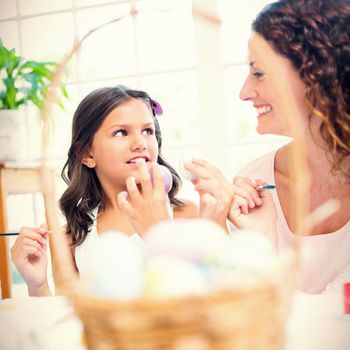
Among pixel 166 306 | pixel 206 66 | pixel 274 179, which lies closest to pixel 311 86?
pixel 274 179

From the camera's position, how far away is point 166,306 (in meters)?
0.50

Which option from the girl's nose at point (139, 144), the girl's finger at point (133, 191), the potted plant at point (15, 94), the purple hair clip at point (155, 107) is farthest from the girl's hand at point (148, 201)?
the potted plant at point (15, 94)

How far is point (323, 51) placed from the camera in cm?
103

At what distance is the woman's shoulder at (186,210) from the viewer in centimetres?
118

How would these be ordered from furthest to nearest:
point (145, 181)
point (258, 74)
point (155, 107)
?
point (155, 107) < point (258, 74) < point (145, 181)

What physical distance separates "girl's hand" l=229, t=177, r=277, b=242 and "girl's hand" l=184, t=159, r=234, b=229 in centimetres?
2

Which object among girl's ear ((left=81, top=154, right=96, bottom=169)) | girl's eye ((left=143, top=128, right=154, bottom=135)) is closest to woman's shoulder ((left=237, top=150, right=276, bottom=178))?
girl's eye ((left=143, top=128, right=154, bottom=135))

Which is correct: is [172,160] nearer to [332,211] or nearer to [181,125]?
[181,125]

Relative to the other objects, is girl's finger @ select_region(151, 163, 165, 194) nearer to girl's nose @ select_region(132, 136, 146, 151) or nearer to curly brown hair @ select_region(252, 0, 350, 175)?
girl's nose @ select_region(132, 136, 146, 151)

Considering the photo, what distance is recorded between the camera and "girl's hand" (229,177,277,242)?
100cm

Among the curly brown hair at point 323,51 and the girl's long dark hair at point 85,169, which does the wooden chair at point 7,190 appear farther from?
the curly brown hair at point 323,51

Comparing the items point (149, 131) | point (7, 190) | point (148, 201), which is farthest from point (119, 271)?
point (7, 190)

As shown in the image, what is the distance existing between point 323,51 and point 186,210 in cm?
50

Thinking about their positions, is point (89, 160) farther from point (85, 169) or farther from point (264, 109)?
point (264, 109)
